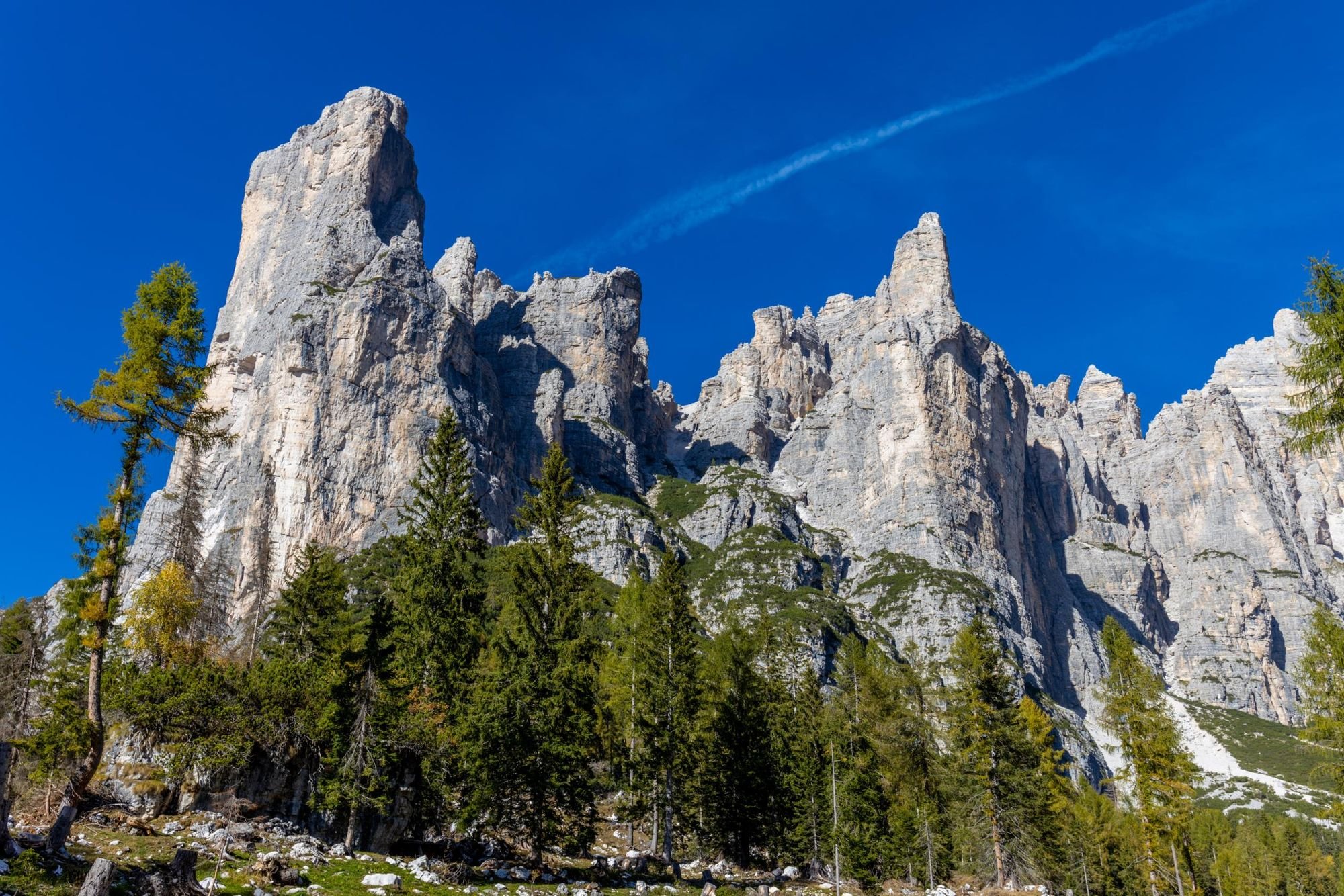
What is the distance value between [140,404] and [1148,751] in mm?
42583

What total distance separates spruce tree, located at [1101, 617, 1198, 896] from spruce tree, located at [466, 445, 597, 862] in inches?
1008

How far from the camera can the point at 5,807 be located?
16703mm

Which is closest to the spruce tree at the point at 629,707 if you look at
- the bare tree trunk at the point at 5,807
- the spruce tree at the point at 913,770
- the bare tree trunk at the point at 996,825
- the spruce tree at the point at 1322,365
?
the spruce tree at the point at 913,770

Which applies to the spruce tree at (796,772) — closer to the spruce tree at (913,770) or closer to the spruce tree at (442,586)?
the spruce tree at (913,770)

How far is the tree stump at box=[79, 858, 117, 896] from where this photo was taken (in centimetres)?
1385

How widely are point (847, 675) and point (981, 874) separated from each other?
45.1ft

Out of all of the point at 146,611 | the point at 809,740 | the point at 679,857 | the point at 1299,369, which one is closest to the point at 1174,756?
the point at 809,740

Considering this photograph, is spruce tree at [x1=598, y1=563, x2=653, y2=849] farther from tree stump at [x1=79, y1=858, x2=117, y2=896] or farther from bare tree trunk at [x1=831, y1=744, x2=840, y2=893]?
tree stump at [x1=79, y1=858, x2=117, y2=896]

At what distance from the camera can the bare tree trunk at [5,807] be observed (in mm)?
15977

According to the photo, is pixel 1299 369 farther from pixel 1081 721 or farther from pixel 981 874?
pixel 1081 721

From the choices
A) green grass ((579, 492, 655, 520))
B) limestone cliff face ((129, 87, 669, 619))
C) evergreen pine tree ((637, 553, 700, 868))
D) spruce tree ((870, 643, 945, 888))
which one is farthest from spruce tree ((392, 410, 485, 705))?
green grass ((579, 492, 655, 520))

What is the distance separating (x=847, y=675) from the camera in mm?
55688

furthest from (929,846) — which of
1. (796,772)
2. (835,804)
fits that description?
(835,804)

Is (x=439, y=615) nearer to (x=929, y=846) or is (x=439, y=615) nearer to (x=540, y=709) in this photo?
(x=540, y=709)
